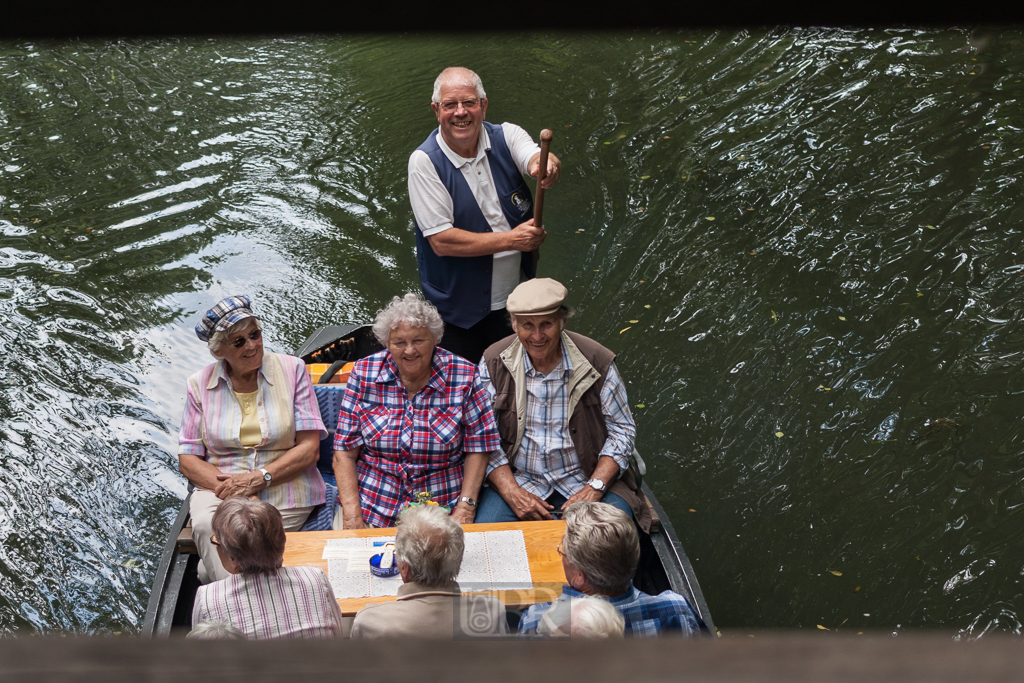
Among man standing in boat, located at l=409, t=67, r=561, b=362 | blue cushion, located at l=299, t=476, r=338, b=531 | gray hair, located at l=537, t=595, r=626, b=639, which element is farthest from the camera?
man standing in boat, located at l=409, t=67, r=561, b=362

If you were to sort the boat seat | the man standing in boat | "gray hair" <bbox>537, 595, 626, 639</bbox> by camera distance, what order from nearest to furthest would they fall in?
1. "gray hair" <bbox>537, 595, 626, 639</bbox>
2. the boat seat
3. the man standing in boat

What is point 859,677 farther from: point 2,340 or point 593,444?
point 2,340

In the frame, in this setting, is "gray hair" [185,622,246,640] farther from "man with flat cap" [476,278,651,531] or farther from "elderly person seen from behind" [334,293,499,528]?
"man with flat cap" [476,278,651,531]

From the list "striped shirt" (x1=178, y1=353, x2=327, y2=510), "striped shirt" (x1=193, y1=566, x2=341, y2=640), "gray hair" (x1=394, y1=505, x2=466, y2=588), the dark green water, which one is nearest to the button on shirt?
"striped shirt" (x1=178, y1=353, x2=327, y2=510)

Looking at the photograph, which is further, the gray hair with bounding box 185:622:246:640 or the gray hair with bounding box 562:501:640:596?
the gray hair with bounding box 562:501:640:596

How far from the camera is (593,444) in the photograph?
11.7ft

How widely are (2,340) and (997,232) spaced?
315 inches

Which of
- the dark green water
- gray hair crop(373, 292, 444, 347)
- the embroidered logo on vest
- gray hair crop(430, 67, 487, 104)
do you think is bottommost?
the dark green water

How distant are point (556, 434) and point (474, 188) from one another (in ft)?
3.84

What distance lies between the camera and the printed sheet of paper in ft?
9.07

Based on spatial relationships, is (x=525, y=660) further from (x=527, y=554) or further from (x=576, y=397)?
(x=576, y=397)

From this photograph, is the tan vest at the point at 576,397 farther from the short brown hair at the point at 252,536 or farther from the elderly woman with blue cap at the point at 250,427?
the short brown hair at the point at 252,536

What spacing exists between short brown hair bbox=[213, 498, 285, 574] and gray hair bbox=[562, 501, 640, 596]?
0.86m

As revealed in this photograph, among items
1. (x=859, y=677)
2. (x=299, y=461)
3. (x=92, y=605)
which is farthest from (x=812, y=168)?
(x=859, y=677)
